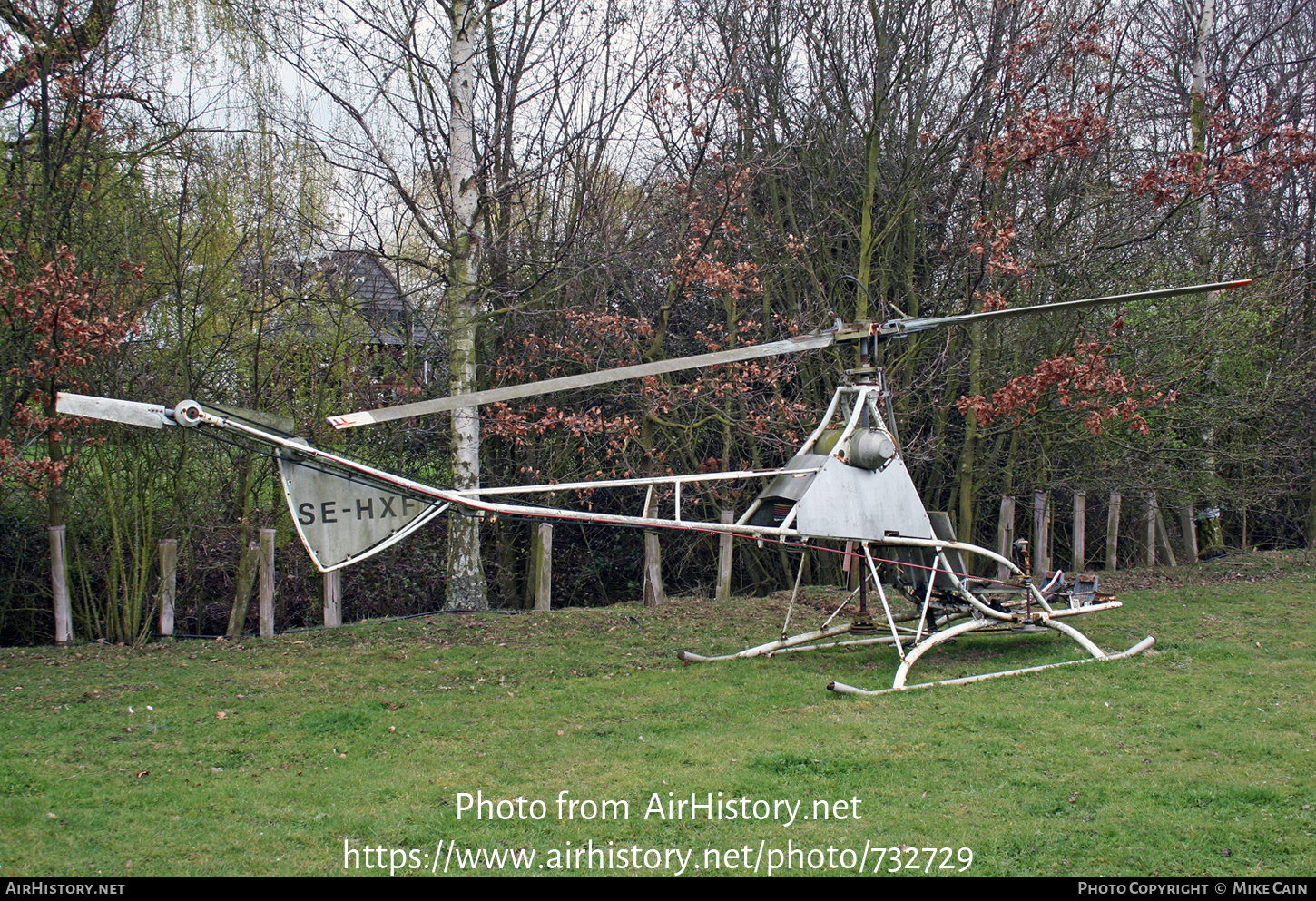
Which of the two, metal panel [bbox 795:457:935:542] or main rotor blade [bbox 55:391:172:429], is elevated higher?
main rotor blade [bbox 55:391:172:429]

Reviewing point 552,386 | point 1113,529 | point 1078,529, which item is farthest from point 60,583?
point 1113,529

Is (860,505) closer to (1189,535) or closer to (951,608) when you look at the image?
(951,608)

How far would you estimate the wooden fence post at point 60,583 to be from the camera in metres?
9.34

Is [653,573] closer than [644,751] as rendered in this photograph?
No

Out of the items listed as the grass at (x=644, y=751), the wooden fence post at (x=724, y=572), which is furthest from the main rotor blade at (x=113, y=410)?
the wooden fence post at (x=724, y=572)

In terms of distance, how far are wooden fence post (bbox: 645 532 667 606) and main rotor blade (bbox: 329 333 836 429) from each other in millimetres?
4653

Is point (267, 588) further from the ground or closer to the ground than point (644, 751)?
further from the ground

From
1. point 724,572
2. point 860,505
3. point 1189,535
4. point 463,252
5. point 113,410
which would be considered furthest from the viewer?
point 1189,535

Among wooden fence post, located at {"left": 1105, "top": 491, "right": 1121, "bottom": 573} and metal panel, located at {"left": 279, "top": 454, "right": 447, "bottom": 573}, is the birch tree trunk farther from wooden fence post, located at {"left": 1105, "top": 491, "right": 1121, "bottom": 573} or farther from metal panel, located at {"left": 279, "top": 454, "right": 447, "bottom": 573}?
wooden fence post, located at {"left": 1105, "top": 491, "right": 1121, "bottom": 573}

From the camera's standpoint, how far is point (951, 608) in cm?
868

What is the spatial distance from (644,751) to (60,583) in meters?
6.57

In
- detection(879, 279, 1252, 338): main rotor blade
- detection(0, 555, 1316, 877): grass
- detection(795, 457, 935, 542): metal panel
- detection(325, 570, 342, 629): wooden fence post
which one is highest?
detection(879, 279, 1252, 338): main rotor blade

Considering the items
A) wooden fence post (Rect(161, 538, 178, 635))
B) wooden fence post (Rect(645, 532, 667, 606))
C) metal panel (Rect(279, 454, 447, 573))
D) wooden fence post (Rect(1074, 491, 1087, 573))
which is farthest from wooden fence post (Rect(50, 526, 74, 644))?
wooden fence post (Rect(1074, 491, 1087, 573))

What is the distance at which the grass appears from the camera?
4.55 m
